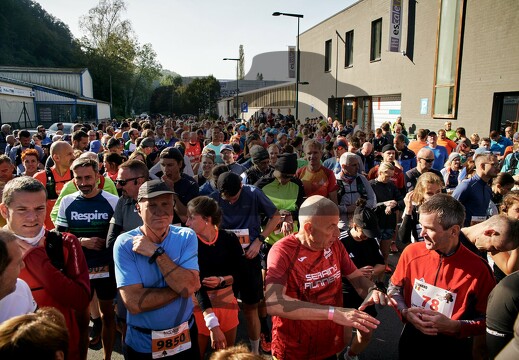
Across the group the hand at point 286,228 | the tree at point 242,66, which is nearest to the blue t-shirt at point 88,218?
the hand at point 286,228

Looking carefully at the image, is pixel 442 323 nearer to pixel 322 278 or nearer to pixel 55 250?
pixel 322 278

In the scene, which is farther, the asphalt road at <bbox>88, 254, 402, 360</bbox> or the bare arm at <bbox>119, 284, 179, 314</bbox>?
the asphalt road at <bbox>88, 254, 402, 360</bbox>

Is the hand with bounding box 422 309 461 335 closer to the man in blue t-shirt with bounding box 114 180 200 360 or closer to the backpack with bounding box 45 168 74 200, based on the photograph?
the man in blue t-shirt with bounding box 114 180 200 360

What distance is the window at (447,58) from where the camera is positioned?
15.1 metres

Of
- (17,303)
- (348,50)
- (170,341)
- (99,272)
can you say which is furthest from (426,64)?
(17,303)

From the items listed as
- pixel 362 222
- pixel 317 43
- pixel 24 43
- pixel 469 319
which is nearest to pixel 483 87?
pixel 362 222

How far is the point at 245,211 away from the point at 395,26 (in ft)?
60.1

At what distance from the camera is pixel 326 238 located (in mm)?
2455

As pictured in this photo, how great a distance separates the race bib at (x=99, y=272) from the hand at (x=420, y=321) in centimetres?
283

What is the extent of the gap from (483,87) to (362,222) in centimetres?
1342

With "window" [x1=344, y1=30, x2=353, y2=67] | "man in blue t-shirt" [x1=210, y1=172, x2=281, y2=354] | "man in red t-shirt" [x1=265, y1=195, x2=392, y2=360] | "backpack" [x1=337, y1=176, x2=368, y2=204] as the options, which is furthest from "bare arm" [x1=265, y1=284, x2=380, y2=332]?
"window" [x1=344, y1=30, x2=353, y2=67]

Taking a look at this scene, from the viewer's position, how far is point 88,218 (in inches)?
145

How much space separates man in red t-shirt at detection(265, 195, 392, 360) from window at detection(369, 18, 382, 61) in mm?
21781

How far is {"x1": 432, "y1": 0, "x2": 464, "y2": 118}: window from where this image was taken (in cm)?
1511
